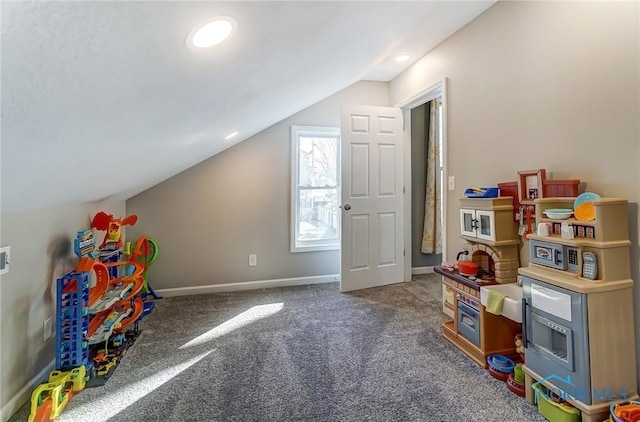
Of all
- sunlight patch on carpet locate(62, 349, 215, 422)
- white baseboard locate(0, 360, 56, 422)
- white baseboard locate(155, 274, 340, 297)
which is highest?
white baseboard locate(155, 274, 340, 297)

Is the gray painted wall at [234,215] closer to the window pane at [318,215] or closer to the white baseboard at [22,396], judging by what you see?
the window pane at [318,215]

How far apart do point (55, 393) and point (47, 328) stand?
534 mm

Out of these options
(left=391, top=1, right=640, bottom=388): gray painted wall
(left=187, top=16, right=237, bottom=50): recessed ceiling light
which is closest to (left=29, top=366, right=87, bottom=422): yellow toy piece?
(left=187, top=16, right=237, bottom=50): recessed ceiling light

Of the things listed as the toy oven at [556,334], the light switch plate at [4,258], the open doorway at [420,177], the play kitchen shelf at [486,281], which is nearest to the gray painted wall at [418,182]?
the open doorway at [420,177]

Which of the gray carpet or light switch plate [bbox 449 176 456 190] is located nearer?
the gray carpet

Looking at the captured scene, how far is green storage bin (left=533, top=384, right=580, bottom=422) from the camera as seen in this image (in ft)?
4.50

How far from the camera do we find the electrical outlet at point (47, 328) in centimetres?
182

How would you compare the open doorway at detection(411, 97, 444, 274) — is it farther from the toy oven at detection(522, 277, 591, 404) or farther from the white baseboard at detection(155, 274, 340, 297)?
the toy oven at detection(522, 277, 591, 404)

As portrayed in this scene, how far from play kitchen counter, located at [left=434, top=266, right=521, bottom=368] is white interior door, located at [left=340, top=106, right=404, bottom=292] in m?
1.29

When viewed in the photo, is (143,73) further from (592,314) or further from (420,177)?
(420,177)

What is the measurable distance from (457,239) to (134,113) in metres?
2.47

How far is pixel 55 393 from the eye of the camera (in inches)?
58.3

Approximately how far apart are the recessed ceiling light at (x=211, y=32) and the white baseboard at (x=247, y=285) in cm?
276

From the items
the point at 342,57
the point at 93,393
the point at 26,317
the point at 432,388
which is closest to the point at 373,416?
the point at 432,388
